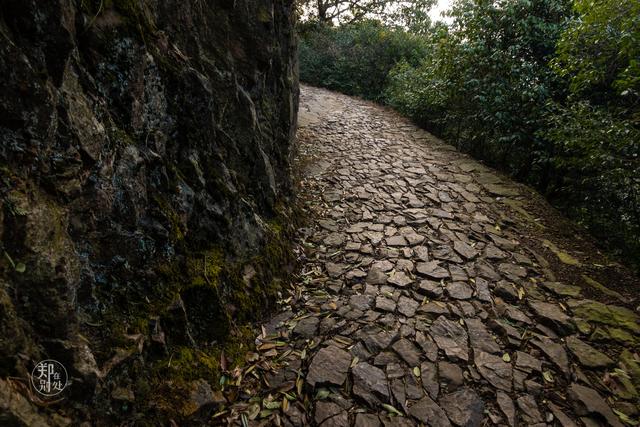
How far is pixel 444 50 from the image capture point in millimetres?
8391

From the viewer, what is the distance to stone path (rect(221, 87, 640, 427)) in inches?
103

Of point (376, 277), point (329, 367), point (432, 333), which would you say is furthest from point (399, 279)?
point (329, 367)

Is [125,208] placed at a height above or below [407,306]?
above

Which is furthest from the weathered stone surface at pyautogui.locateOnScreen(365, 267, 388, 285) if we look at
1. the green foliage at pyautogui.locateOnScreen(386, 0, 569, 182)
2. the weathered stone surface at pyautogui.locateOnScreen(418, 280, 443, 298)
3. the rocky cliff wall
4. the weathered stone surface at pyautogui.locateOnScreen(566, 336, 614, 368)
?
the green foliage at pyautogui.locateOnScreen(386, 0, 569, 182)

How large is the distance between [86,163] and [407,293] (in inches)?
132

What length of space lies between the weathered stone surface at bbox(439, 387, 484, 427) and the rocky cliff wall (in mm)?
1796

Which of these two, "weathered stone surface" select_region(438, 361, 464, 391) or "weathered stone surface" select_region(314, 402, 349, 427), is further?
"weathered stone surface" select_region(438, 361, 464, 391)

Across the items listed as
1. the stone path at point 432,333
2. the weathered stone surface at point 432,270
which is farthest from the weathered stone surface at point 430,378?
the weathered stone surface at point 432,270

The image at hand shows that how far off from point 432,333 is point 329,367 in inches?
46.3

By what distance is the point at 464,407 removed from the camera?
2.63 metres

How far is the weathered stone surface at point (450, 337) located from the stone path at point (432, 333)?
0.01 m

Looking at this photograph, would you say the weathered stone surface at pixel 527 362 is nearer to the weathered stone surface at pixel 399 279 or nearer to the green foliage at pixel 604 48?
the weathered stone surface at pixel 399 279

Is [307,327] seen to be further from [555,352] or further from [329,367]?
[555,352]

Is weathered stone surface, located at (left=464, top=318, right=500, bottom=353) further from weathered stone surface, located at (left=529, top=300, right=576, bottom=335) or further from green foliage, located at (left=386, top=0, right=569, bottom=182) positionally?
green foliage, located at (left=386, top=0, right=569, bottom=182)
